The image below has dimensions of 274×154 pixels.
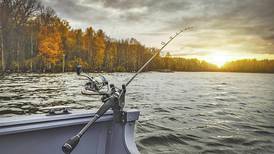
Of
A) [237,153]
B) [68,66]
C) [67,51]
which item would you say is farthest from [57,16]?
[237,153]

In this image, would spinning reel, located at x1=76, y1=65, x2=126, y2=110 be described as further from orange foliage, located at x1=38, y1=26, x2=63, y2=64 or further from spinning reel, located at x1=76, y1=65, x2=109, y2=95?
orange foliage, located at x1=38, y1=26, x2=63, y2=64

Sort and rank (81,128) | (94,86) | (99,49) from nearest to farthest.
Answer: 1. (94,86)
2. (81,128)
3. (99,49)

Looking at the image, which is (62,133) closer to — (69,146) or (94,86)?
(94,86)

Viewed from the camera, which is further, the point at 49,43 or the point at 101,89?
the point at 49,43

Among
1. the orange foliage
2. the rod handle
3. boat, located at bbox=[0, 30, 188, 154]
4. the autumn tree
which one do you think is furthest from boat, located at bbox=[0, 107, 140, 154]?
the autumn tree

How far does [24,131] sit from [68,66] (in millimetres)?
49232

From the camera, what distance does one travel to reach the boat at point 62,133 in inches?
97.0

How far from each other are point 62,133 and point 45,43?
1811 inches

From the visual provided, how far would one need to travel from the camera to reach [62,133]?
2.85m

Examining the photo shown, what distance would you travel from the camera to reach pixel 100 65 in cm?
6406

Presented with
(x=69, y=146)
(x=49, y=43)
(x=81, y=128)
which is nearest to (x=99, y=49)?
(x=49, y=43)

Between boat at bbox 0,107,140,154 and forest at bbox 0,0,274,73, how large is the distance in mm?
15487

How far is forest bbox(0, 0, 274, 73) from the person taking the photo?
36.4 metres

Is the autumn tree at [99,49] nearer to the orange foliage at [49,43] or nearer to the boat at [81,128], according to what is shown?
the orange foliage at [49,43]
